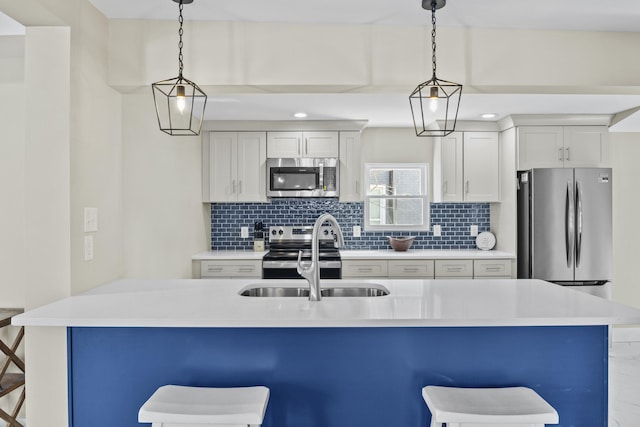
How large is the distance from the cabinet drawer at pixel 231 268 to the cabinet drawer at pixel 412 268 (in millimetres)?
1306

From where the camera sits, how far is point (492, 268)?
436 cm

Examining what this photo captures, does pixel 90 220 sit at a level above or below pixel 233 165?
below

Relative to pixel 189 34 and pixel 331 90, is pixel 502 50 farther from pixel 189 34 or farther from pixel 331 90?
pixel 189 34

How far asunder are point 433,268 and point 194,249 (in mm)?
2349

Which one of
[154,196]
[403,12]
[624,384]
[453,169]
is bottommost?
[624,384]

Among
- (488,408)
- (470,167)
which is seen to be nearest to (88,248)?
(488,408)

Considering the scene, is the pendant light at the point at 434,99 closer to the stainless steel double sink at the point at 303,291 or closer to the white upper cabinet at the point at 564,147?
the white upper cabinet at the point at 564,147

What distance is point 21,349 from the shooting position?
2.97 metres

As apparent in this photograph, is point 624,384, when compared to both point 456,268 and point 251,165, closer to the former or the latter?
point 456,268

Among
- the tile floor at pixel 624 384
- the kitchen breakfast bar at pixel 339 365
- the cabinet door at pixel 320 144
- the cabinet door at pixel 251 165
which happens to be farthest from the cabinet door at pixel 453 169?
the kitchen breakfast bar at pixel 339 365

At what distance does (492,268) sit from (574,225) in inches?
32.2

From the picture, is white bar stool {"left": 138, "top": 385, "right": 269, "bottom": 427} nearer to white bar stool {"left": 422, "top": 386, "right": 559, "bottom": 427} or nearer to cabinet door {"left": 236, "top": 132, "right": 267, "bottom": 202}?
white bar stool {"left": 422, "top": 386, "right": 559, "bottom": 427}

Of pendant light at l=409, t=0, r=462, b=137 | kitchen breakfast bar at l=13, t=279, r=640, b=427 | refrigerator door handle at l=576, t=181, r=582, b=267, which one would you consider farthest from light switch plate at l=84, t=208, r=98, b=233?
refrigerator door handle at l=576, t=181, r=582, b=267

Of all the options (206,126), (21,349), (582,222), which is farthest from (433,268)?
(21,349)
